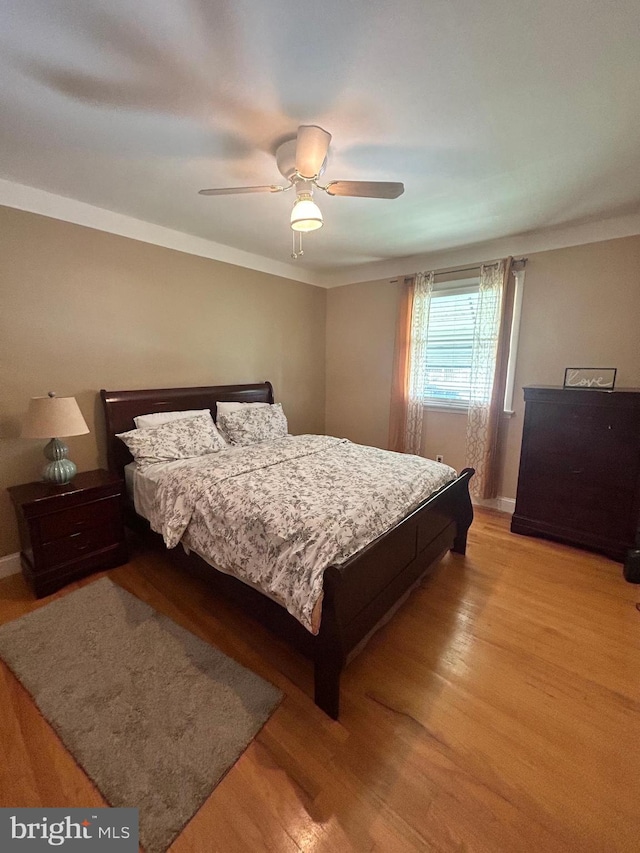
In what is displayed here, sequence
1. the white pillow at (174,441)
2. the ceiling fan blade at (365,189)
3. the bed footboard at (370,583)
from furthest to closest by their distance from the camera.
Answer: the white pillow at (174,441), the ceiling fan blade at (365,189), the bed footboard at (370,583)

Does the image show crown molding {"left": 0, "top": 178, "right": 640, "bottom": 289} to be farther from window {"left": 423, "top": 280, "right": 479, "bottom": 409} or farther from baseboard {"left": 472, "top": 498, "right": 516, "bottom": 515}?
baseboard {"left": 472, "top": 498, "right": 516, "bottom": 515}

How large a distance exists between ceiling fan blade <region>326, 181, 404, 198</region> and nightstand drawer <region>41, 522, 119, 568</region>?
2.56 m

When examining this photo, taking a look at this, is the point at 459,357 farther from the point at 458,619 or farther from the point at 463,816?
the point at 463,816

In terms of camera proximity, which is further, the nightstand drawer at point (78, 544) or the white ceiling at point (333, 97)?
the nightstand drawer at point (78, 544)

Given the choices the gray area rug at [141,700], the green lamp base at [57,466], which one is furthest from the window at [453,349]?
the green lamp base at [57,466]

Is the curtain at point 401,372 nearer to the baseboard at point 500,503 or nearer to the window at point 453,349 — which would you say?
the window at point 453,349

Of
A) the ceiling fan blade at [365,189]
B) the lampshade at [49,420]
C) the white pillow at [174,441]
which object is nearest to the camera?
the ceiling fan blade at [365,189]

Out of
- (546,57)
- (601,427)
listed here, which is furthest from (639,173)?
(601,427)

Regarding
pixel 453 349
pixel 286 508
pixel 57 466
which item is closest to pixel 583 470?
pixel 453 349

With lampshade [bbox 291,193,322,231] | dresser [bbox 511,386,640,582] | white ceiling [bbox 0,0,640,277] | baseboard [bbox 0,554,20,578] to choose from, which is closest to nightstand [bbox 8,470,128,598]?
baseboard [bbox 0,554,20,578]

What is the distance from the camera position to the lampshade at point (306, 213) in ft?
5.80

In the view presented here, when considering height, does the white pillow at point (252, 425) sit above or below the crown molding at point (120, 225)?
below
